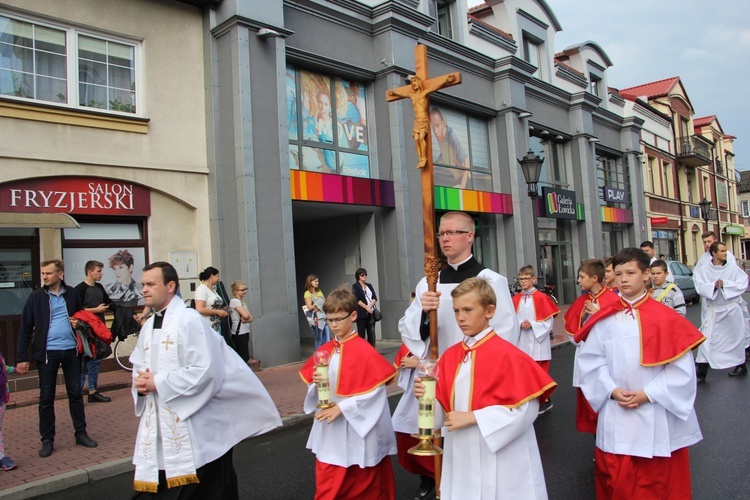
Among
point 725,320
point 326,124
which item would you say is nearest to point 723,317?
point 725,320

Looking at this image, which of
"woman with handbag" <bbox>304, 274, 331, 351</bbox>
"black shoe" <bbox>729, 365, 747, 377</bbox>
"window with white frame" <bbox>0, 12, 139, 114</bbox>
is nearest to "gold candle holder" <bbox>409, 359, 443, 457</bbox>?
"black shoe" <bbox>729, 365, 747, 377</bbox>

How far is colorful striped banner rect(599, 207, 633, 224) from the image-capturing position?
23808 mm

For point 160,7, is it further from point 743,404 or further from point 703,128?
point 703,128

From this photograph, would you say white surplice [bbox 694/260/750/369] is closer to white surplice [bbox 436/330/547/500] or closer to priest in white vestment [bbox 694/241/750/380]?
priest in white vestment [bbox 694/241/750/380]

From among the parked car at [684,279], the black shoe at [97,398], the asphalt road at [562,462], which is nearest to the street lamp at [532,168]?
the asphalt road at [562,462]

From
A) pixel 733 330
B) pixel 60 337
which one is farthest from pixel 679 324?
pixel 733 330

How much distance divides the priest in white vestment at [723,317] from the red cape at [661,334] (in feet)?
19.0

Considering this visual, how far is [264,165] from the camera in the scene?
11.0 meters

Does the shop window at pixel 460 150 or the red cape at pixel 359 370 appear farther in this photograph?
the shop window at pixel 460 150

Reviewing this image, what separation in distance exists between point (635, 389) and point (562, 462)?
2.06 metres

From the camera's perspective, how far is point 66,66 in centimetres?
971

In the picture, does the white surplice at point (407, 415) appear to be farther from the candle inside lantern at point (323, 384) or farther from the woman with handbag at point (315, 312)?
the woman with handbag at point (315, 312)

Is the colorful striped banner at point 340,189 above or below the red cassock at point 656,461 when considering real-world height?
above

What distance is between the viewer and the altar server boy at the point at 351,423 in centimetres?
370
